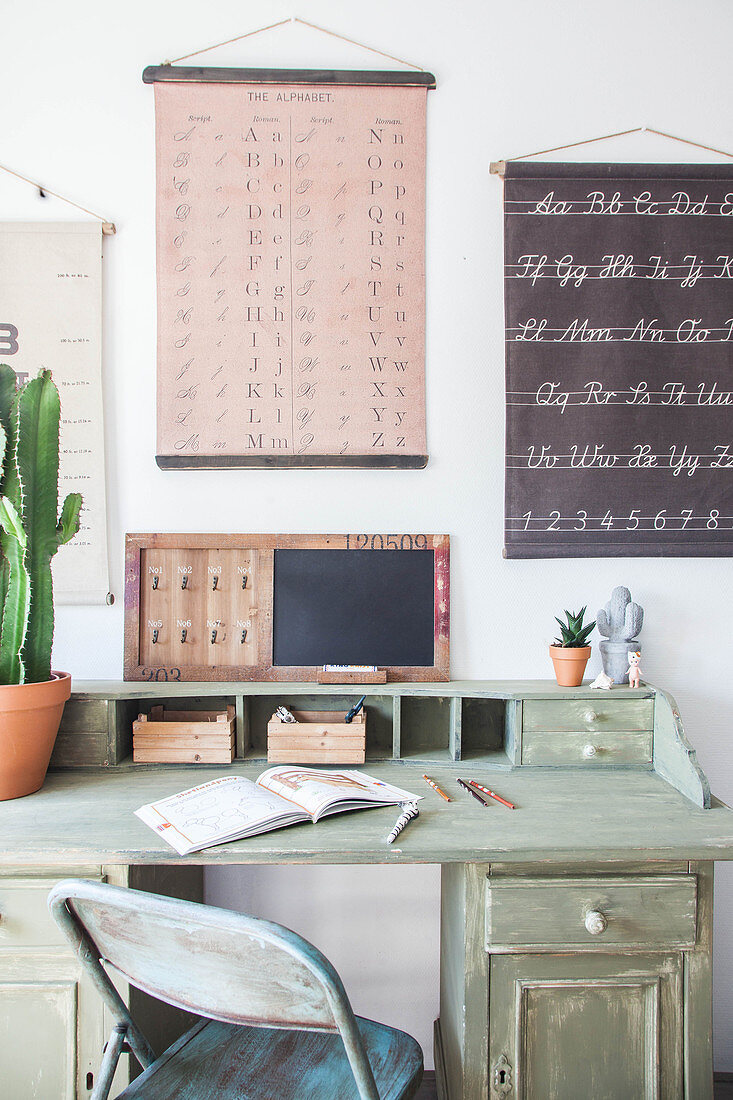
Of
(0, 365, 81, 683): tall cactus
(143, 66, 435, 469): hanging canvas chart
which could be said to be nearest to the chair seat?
(0, 365, 81, 683): tall cactus

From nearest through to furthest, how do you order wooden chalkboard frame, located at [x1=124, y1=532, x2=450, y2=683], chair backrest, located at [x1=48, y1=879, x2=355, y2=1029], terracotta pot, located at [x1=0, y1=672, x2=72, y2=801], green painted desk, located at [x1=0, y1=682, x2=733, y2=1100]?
1. chair backrest, located at [x1=48, y1=879, x2=355, y2=1029]
2. green painted desk, located at [x1=0, y1=682, x2=733, y2=1100]
3. terracotta pot, located at [x1=0, y1=672, x2=72, y2=801]
4. wooden chalkboard frame, located at [x1=124, y1=532, x2=450, y2=683]

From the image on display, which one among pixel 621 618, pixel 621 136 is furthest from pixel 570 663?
pixel 621 136

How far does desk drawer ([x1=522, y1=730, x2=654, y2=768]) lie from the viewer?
5.26ft

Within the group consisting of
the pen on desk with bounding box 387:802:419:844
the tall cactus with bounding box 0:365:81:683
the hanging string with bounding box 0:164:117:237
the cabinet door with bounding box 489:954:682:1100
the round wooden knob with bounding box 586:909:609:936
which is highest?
the hanging string with bounding box 0:164:117:237

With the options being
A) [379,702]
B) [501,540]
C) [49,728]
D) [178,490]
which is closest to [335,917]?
[379,702]

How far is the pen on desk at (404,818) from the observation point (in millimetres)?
1233

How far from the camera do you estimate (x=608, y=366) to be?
180 centimetres

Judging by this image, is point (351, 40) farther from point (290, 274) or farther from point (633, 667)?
point (633, 667)

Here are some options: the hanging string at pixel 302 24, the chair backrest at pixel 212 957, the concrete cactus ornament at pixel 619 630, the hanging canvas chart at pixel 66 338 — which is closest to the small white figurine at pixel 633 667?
the concrete cactus ornament at pixel 619 630

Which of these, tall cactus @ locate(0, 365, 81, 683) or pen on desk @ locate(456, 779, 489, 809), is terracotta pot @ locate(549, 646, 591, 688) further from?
tall cactus @ locate(0, 365, 81, 683)

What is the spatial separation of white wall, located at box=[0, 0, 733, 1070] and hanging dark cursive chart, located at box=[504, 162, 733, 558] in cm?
7

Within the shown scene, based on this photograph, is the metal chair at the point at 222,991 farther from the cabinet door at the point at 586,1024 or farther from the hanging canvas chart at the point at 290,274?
the hanging canvas chart at the point at 290,274

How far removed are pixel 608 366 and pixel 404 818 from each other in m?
1.26

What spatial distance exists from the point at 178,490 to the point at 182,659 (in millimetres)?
452
